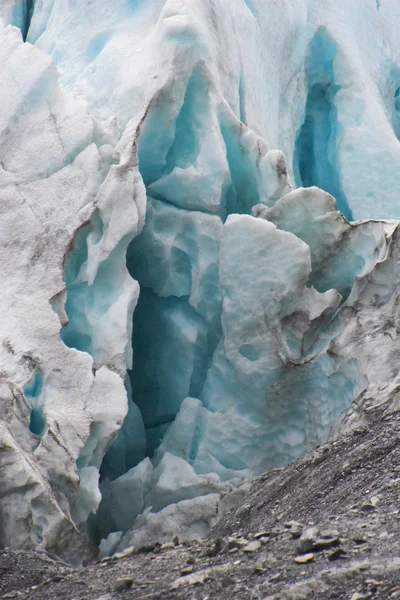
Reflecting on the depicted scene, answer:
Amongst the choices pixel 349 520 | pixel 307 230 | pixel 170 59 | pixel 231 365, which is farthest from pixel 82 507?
pixel 170 59

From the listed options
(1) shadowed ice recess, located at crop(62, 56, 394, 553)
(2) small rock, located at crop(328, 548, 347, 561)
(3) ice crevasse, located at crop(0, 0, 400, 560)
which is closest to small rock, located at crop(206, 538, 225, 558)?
(2) small rock, located at crop(328, 548, 347, 561)

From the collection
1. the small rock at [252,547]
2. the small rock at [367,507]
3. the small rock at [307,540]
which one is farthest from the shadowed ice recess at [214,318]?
the small rock at [307,540]

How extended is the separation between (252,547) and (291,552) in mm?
239

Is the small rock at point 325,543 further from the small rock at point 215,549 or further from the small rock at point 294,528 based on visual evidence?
the small rock at point 215,549

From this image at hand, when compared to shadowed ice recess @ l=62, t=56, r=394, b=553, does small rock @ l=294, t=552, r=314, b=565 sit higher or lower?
higher

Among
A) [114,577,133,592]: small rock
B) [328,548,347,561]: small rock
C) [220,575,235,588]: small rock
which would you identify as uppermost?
[220,575,235,588]: small rock

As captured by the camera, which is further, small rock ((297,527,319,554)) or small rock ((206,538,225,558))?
small rock ((206,538,225,558))

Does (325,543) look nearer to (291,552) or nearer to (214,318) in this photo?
(291,552)

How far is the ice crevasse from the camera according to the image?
563cm

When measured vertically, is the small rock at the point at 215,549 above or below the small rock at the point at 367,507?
above

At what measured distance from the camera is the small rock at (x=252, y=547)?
3854mm

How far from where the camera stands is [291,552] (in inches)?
146

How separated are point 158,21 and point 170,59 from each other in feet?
2.06

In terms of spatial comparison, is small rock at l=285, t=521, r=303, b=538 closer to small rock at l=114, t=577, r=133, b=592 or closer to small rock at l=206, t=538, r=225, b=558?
small rock at l=206, t=538, r=225, b=558
